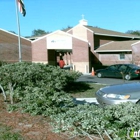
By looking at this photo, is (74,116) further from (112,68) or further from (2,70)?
(112,68)

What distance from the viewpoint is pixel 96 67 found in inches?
1398

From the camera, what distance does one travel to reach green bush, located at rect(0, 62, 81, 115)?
619 centimetres

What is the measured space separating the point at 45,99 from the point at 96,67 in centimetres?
2958

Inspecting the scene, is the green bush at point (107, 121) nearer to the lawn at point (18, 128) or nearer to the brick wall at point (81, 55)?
the lawn at point (18, 128)

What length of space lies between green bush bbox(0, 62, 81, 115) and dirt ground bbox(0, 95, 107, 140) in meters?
0.25

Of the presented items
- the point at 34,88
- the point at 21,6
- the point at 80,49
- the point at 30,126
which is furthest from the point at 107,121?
the point at 80,49

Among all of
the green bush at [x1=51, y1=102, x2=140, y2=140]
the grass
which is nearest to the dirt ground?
the green bush at [x1=51, y1=102, x2=140, y2=140]

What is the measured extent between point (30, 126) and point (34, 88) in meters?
1.94

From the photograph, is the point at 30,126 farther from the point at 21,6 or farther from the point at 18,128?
the point at 21,6

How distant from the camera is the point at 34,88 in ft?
23.6

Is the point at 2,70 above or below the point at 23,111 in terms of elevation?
above

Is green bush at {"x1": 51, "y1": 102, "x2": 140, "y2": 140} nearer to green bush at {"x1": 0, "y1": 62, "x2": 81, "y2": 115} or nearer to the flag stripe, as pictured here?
green bush at {"x1": 0, "y1": 62, "x2": 81, "y2": 115}

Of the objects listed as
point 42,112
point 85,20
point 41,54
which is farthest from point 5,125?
point 85,20

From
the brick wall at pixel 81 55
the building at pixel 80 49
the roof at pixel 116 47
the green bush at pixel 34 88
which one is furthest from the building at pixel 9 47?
the green bush at pixel 34 88
